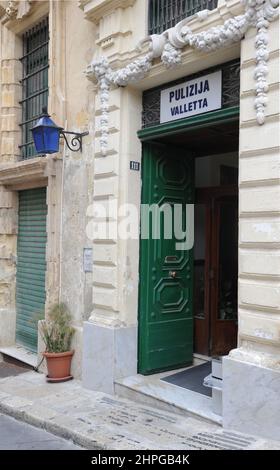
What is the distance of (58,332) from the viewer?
634cm

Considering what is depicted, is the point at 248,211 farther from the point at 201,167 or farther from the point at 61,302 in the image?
the point at 61,302

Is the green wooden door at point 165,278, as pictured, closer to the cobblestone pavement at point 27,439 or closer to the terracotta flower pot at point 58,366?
the terracotta flower pot at point 58,366

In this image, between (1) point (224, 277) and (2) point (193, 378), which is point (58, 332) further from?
(1) point (224, 277)

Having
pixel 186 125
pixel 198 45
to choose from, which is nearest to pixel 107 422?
pixel 186 125

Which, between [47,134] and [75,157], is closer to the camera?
[47,134]

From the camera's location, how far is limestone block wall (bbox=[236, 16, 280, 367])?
411 cm

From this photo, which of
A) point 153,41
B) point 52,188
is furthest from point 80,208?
point 153,41

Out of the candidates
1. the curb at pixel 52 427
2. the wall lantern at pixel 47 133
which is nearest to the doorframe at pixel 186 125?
the wall lantern at pixel 47 133

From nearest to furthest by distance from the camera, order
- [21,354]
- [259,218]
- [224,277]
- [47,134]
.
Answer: [259,218] → [47,134] → [224,277] → [21,354]

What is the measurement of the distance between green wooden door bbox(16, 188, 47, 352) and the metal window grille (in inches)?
120

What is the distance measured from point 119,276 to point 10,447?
2125mm

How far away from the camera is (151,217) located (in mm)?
A: 5887

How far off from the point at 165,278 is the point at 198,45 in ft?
8.84

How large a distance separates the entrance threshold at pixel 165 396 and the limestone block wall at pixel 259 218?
84 cm
